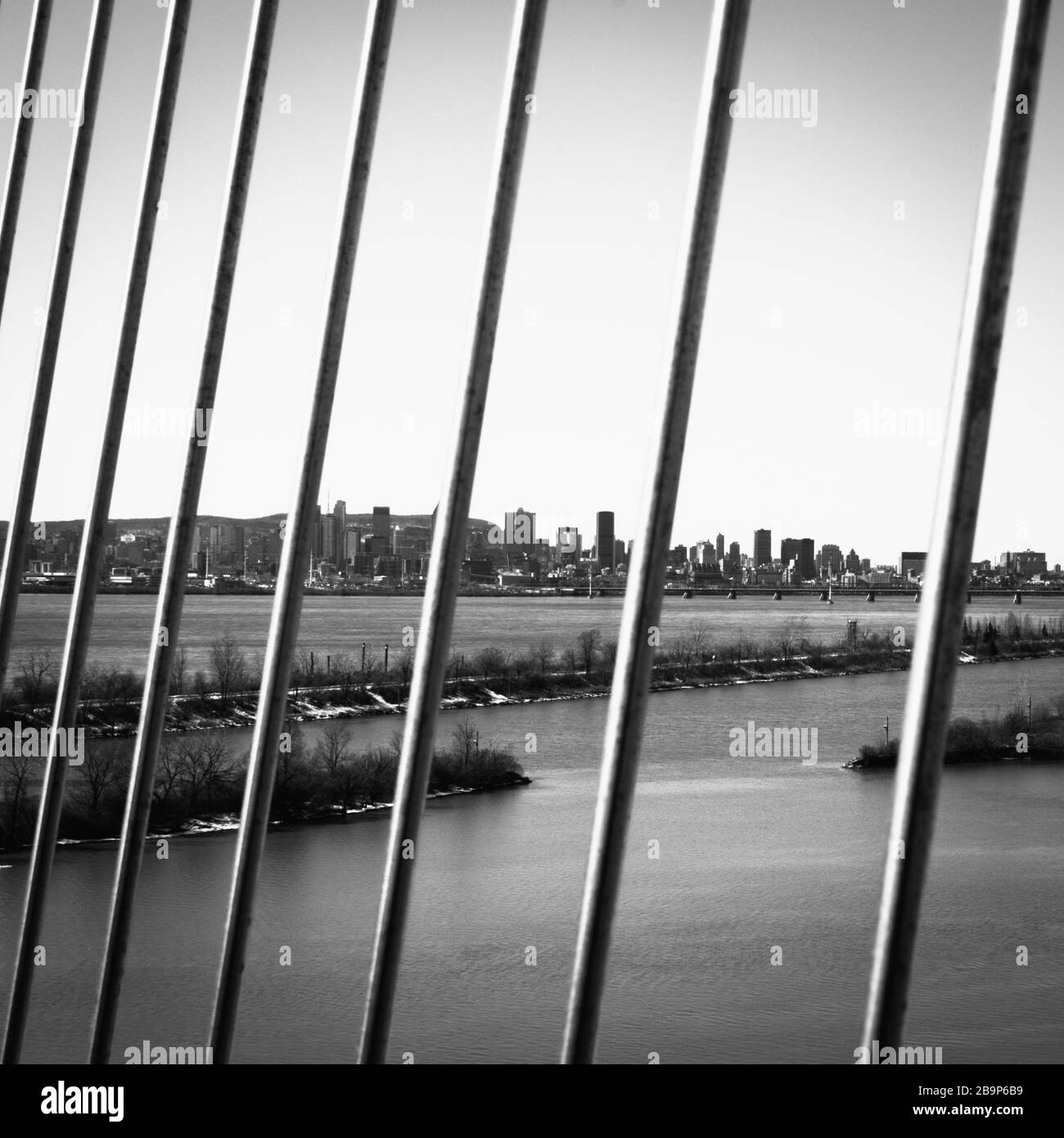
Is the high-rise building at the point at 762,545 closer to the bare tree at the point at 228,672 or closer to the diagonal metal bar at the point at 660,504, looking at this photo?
the bare tree at the point at 228,672

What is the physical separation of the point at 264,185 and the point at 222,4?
0.59 meters

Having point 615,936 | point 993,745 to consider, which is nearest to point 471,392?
point 615,936

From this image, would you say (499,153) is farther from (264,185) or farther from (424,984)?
(424,984)

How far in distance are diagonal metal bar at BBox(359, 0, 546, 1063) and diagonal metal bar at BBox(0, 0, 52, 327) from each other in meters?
1.58

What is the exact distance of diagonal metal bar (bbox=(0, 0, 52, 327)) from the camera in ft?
9.77

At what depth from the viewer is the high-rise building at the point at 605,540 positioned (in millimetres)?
13125

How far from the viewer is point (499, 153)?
1.94 metres

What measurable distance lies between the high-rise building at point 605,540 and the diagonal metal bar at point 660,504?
11.0 metres

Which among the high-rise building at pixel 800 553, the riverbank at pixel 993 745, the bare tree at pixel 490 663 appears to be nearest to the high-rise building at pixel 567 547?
the high-rise building at pixel 800 553

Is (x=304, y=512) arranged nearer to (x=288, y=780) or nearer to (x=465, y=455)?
(x=465, y=455)

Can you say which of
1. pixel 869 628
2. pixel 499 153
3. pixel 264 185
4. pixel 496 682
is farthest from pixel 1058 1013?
pixel 869 628

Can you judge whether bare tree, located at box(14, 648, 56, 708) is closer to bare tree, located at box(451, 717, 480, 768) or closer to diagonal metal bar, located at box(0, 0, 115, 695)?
bare tree, located at box(451, 717, 480, 768)

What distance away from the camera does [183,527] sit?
2475 mm

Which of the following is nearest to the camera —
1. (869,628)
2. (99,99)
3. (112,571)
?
(99,99)
